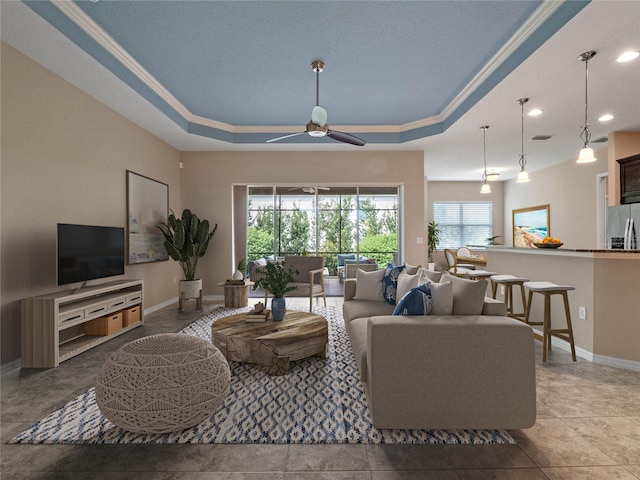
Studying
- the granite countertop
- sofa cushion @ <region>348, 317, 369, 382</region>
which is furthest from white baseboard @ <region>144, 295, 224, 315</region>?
the granite countertop

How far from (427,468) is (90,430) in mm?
2019

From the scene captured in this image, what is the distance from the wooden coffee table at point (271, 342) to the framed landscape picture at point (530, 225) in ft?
22.1

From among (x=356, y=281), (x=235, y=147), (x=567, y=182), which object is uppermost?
(x=235, y=147)

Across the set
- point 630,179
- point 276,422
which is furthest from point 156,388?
point 630,179

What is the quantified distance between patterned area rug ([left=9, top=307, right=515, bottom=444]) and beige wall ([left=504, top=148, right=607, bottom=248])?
6441mm

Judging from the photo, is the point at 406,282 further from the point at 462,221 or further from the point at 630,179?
the point at 462,221

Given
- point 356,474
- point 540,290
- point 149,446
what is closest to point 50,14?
point 149,446

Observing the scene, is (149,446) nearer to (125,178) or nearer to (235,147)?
(125,178)

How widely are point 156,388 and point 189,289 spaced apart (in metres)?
3.84

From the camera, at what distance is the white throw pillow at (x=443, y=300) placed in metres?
2.26

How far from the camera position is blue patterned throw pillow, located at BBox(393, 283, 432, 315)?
2.20 m

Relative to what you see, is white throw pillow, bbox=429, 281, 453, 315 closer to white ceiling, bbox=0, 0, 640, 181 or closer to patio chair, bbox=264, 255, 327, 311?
white ceiling, bbox=0, 0, 640, 181

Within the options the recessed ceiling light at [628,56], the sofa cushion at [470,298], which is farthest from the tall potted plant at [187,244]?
the recessed ceiling light at [628,56]

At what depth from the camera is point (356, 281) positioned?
3.99m
